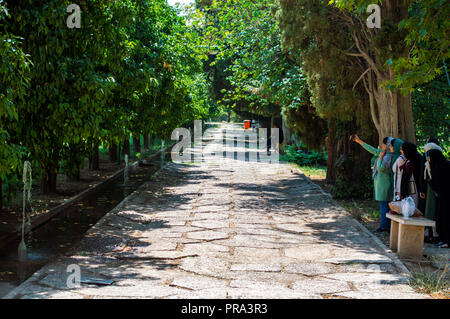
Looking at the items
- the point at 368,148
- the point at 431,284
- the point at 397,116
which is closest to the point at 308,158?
the point at 397,116

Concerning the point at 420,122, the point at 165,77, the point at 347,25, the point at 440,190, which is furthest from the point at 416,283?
the point at 165,77

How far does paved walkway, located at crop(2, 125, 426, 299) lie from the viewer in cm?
599

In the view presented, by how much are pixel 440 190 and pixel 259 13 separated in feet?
30.7

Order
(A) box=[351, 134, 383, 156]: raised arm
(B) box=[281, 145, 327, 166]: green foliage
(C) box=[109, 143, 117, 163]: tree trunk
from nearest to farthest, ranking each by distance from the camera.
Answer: (A) box=[351, 134, 383, 156]: raised arm < (C) box=[109, 143, 117, 163]: tree trunk < (B) box=[281, 145, 327, 166]: green foliage

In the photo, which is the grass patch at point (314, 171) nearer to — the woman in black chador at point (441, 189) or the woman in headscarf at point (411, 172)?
the woman in headscarf at point (411, 172)

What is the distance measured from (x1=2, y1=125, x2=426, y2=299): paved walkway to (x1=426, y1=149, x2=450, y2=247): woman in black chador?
117 cm

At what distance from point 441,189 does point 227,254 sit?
12.2ft

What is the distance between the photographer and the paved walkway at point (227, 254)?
599 cm

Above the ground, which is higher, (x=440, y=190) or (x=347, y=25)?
(x=347, y=25)

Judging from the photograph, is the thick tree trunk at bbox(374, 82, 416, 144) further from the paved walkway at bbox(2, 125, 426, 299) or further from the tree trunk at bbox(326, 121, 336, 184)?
the tree trunk at bbox(326, 121, 336, 184)

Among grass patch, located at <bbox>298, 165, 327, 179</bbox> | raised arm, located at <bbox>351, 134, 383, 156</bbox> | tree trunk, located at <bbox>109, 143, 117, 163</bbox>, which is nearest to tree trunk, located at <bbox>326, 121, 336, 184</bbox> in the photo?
grass patch, located at <bbox>298, 165, 327, 179</bbox>

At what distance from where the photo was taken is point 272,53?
15.4 metres

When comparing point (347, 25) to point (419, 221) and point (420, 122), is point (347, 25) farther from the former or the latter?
point (419, 221)
